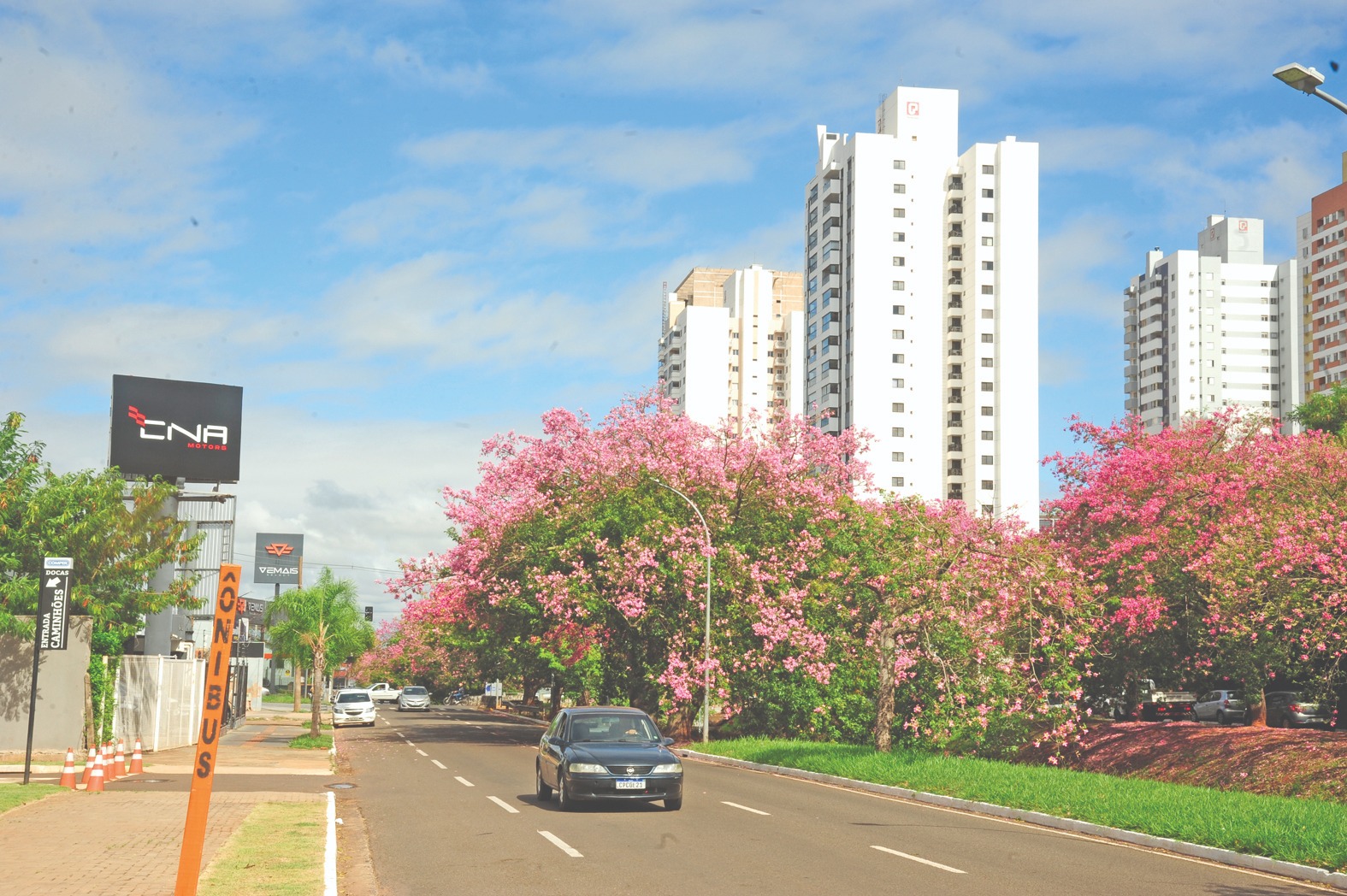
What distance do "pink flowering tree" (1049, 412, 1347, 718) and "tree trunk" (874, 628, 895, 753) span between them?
179 inches

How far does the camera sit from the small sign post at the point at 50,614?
2019 cm

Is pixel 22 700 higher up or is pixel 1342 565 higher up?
pixel 1342 565

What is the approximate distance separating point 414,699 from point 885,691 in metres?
57.3

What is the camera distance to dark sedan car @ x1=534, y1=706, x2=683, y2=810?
56.9 feet

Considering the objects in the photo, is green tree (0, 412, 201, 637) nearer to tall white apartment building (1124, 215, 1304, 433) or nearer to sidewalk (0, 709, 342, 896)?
sidewalk (0, 709, 342, 896)

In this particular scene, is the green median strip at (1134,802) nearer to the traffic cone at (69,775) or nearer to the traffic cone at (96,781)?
the traffic cone at (96,781)

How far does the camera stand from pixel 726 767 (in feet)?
96.0

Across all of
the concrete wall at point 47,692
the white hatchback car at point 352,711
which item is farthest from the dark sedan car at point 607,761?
the white hatchback car at point 352,711

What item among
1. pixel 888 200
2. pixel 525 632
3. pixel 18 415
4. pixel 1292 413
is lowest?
pixel 525 632

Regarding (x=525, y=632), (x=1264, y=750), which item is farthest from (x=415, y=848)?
(x=525, y=632)

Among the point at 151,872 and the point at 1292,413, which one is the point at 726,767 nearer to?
the point at 151,872

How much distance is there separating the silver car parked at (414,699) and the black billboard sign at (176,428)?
129ft

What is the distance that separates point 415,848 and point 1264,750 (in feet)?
58.5

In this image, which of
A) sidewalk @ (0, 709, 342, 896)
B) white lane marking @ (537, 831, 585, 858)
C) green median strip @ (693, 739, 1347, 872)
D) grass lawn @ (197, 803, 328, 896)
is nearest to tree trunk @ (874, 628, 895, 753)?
green median strip @ (693, 739, 1347, 872)
